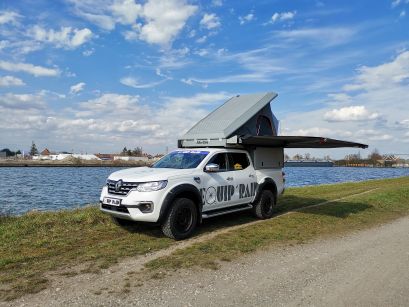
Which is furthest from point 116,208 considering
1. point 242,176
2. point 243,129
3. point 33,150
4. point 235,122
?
point 33,150

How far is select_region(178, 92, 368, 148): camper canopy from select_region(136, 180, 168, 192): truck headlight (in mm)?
2669

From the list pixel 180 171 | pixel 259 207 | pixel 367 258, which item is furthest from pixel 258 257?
pixel 259 207

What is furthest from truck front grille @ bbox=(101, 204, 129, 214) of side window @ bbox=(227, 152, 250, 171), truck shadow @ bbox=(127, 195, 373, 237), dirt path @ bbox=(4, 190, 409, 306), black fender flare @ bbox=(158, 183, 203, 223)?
side window @ bbox=(227, 152, 250, 171)

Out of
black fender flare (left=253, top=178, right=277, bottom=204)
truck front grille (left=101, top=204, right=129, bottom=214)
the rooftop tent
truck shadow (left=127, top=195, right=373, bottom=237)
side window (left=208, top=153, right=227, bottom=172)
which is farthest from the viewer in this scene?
black fender flare (left=253, top=178, right=277, bottom=204)

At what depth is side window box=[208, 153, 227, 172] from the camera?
31.6 ft

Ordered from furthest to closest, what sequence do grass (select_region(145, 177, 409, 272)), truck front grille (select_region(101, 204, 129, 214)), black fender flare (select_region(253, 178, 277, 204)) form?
black fender flare (select_region(253, 178, 277, 204)), truck front grille (select_region(101, 204, 129, 214)), grass (select_region(145, 177, 409, 272))

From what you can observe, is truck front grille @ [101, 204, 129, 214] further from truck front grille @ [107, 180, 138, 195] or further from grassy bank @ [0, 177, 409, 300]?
grassy bank @ [0, 177, 409, 300]

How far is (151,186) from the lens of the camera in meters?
7.97

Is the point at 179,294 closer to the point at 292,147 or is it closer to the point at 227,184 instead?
the point at 227,184

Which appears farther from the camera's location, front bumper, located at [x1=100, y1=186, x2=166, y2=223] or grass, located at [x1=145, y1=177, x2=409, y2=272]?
front bumper, located at [x1=100, y1=186, x2=166, y2=223]

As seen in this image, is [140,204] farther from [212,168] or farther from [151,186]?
[212,168]

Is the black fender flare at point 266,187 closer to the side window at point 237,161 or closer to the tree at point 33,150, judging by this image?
the side window at point 237,161

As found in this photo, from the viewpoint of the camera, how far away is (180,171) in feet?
28.2

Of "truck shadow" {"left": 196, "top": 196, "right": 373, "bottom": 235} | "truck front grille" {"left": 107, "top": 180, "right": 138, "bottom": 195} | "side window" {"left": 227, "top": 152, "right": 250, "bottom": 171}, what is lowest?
"truck shadow" {"left": 196, "top": 196, "right": 373, "bottom": 235}
